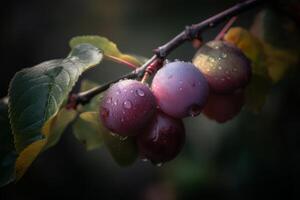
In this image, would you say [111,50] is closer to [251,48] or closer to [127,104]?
[127,104]

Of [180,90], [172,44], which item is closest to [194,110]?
[180,90]

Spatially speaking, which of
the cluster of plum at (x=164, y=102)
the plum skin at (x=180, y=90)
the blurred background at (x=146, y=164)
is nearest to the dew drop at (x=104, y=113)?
the cluster of plum at (x=164, y=102)

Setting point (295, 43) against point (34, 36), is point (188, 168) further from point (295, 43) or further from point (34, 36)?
point (34, 36)

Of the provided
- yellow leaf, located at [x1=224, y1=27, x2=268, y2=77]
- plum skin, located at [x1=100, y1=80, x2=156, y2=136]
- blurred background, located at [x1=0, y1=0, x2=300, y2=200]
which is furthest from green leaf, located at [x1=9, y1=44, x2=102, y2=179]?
blurred background, located at [x1=0, y1=0, x2=300, y2=200]

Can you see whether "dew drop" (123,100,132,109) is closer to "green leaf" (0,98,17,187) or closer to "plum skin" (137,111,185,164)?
"plum skin" (137,111,185,164)

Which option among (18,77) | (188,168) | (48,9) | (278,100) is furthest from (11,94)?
(48,9)
